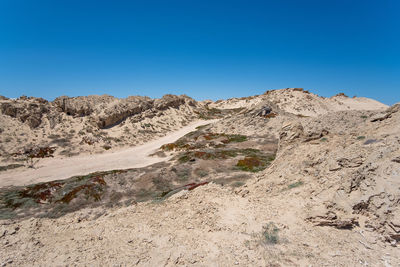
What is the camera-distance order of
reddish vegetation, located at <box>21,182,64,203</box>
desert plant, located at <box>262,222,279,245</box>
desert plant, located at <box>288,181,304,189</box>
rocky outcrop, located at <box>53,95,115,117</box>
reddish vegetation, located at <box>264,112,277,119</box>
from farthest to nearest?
1. rocky outcrop, located at <box>53,95,115,117</box>
2. reddish vegetation, located at <box>264,112,277,119</box>
3. reddish vegetation, located at <box>21,182,64,203</box>
4. desert plant, located at <box>288,181,304,189</box>
5. desert plant, located at <box>262,222,279,245</box>

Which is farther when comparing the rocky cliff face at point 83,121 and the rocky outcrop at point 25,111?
the rocky outcrop at point 25,111

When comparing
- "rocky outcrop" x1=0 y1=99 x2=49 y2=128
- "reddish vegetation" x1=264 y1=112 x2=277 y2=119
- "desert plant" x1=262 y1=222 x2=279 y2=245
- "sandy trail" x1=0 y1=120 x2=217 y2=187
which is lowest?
"desert plant" x1=262 y1=222 x2=279 y2=245

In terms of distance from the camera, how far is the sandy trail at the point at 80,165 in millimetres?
24562

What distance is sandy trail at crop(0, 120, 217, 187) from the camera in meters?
24.6

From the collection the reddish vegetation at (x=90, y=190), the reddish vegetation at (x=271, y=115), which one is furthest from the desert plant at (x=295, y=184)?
the reddish vegetation at (x=271, y=115)

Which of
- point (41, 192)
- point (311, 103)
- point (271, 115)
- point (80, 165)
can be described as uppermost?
point (311, 103)

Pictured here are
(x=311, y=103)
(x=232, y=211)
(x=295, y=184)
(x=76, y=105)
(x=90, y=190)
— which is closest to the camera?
(x=232, y=211)

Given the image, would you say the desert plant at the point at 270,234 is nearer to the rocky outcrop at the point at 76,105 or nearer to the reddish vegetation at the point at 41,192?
the reddish vegetation at the point at 41,192

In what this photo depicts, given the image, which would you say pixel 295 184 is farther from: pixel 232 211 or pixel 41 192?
pixel 41 192

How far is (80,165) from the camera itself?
29.3 metres

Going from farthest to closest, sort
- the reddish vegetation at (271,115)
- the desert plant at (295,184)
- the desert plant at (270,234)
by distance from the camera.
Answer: the reddish vegetation at (271,115)
the desert plant at (295,184)
the desert plant at (270,234)

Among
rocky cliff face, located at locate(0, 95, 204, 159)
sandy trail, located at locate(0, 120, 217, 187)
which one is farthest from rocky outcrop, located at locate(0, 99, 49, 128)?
sandy trail, located at locate(0, 120, 217, 187)

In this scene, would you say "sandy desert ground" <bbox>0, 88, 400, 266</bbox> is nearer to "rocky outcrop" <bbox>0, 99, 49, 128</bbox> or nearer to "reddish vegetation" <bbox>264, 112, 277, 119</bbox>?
"rocky outcrop" <bbox>0, 99, 49, 128</bbox>

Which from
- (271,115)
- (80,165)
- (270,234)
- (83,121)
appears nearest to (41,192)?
(80,165)
